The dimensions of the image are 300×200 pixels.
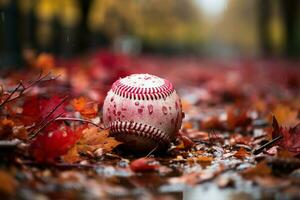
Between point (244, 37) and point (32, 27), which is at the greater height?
point (32, 27)

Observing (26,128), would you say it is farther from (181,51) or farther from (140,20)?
(181,51)

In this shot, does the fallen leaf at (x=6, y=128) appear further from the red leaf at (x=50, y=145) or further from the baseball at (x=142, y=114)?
the baseball at (x=142, y=114)

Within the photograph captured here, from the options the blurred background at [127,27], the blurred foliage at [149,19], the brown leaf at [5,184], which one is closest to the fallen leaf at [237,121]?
the brown leaf at [5,184]

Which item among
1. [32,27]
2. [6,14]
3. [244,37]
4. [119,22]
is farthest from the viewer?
[244,37]

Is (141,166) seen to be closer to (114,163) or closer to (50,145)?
(114,163)

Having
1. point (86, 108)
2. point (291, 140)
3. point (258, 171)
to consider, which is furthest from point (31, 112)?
point (291, 140)

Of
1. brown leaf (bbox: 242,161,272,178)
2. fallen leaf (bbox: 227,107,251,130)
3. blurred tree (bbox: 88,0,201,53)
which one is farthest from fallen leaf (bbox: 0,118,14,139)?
blurred tree (bbox: 88,0,201,53)

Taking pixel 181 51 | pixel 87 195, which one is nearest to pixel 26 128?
pixel 87 195

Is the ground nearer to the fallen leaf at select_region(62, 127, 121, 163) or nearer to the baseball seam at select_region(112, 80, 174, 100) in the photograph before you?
the fallen leaf at select_region(62, 127, 121, 163)
